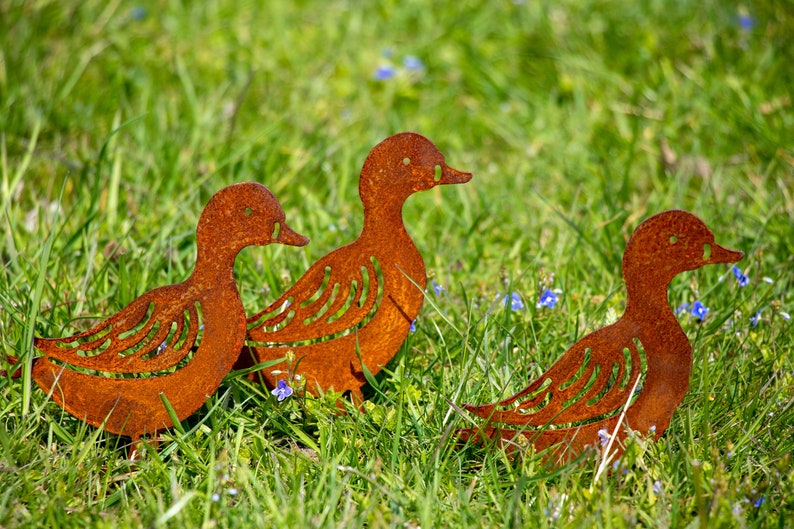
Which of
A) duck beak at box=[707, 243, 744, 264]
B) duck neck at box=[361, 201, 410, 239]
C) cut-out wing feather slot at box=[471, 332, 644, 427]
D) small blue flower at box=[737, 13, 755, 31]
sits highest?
small blue flower at box=[737, 13, 755, 31]

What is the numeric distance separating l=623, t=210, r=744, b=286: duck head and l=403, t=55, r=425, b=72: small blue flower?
115 inches

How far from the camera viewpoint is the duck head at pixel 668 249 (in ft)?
7.68

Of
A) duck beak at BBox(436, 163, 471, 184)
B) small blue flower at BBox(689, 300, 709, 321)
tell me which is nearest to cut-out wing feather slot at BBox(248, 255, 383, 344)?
duck beak at BBox(436, 163, 471, 184)

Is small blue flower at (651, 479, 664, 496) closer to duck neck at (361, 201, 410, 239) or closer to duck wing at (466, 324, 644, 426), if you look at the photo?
duck wing at (466, 324, 644, 426)

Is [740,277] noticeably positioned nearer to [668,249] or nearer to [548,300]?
[548,300]

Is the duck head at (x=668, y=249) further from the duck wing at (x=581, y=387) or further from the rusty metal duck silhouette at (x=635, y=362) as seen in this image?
the duck wing at (x=581, y=387)

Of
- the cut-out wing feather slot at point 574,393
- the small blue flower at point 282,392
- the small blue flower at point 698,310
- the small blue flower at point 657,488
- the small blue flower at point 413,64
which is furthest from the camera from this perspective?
the small blue flower at point 413,64

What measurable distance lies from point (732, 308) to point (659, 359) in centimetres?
82

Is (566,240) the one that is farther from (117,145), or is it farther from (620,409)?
(117,145)

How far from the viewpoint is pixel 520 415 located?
2428 mm

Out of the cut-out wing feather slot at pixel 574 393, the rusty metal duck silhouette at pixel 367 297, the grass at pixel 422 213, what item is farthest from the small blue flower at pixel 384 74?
the cut-out wing feather slot at pixel 574 393

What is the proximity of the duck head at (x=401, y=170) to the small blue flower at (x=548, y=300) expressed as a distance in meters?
0.58

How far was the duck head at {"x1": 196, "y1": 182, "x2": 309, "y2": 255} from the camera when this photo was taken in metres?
2.40

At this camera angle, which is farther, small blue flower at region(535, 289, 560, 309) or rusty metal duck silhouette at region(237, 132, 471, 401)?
small blue flower at region(535, 289, 560, 309)
